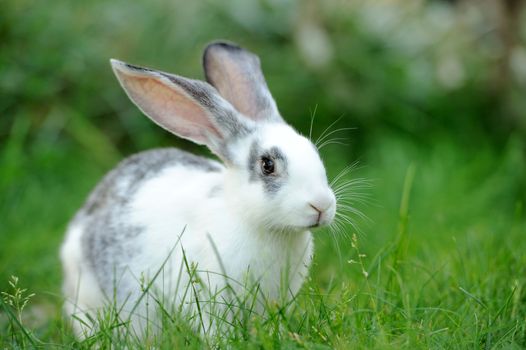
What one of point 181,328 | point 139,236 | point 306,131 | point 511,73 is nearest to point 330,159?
point 306,131

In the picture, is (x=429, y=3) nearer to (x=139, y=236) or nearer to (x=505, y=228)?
(x=505, y=228)

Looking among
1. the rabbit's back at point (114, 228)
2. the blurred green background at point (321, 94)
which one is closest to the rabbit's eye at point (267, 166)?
the rabbit's back at point (114, 228)

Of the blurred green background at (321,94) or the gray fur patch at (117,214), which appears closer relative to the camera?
the gray fur patch at (117,214)

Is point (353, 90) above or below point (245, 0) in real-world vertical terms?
below

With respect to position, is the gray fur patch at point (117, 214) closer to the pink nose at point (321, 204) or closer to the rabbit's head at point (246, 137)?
the rabbit's head at point (246, 137)

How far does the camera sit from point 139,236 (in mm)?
3531

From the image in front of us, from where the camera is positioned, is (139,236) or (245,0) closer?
(139,236)

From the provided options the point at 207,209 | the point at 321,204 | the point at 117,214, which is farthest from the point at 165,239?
the point at 321,204

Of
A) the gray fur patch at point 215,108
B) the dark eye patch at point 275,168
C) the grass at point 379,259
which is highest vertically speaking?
the gray fur patch at point 215,108

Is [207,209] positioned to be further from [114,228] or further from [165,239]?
[114,228]

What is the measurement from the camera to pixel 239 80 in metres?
3.70

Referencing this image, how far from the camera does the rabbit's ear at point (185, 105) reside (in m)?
3.29

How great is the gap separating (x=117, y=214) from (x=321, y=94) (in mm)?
3650

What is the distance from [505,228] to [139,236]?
233cm
